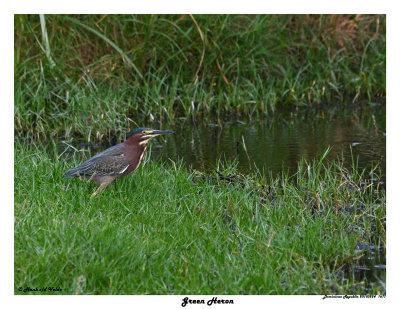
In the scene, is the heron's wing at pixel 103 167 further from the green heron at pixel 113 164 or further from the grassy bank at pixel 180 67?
the grassy bank at pixel 180 67

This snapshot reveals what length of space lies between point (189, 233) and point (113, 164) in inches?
49.1

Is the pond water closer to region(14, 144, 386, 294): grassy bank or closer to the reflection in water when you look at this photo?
the reflection in water

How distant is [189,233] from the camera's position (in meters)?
5.20

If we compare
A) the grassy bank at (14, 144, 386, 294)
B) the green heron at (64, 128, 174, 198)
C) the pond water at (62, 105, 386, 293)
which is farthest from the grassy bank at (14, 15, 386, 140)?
the green heron at (64, 128, 174, 198)

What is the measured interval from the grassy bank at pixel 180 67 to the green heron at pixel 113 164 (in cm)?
263

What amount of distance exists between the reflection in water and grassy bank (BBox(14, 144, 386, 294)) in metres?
1.04

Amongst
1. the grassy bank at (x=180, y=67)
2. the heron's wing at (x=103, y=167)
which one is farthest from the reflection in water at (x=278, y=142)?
the heron's wing at (x=103, y=167)

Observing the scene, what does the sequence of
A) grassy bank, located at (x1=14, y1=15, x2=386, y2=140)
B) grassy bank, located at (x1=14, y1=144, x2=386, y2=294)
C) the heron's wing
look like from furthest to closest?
grassy bank, located at (x1=14, y1=15, x2=386, y2=140)
the heron's wing
grassy bank, located at (x1=14, y1=144, x2=386, y2=294)

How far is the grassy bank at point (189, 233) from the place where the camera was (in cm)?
441

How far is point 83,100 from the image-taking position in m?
8.93

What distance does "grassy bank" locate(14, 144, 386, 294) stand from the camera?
441 centimetres

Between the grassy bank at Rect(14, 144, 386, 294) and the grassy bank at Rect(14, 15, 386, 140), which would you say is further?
the grassy bank at Rect(14, 15, 386, 140)

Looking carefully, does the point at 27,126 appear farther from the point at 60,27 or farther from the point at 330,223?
the point at 330,223

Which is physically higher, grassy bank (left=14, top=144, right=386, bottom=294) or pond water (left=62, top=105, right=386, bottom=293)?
grassy bank (left=14, top=144, right=386, bottom=294)
